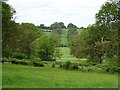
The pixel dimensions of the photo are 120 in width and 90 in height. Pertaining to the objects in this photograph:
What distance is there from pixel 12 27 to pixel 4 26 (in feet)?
7.19

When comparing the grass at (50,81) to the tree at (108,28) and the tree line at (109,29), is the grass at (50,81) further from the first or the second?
the tree at (108,28)

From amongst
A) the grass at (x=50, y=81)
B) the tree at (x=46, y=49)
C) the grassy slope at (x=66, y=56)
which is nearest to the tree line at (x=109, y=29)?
the grass at (x=50, y=81)

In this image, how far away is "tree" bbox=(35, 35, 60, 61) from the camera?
90.6m

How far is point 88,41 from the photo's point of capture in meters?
66.0

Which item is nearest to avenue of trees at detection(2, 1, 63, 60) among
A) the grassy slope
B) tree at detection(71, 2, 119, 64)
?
the grassy slope

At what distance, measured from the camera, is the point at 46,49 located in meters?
92.2

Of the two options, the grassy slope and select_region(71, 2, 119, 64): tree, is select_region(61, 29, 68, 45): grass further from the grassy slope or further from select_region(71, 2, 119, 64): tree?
select_region(71, 2, 119, 64): tree

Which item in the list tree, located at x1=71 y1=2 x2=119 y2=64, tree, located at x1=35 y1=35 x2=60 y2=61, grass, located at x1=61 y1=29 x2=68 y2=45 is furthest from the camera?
grass, located at x1=61 y1=29 x2=68 y2=45

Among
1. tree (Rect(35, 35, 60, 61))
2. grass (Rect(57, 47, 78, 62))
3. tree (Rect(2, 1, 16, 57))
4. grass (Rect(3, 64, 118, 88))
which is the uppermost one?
tree (Rect(2, 1, 16, 57))

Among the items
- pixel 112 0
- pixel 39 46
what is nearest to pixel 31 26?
pixel 39 46

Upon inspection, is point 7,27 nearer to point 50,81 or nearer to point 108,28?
point 108,28

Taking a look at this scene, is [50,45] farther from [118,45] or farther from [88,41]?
[118,45]

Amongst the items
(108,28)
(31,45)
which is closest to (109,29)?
(108,28)

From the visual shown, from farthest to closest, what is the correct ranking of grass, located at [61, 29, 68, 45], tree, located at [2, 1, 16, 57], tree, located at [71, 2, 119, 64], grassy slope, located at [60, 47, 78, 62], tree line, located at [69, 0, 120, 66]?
grass, located at [61, 29, 68, 45] < grassy slope, located at [60, 47, 78, 62] < tree, located at [2, 1, 16, 57] < tree, located at [71, 2, 119, 64] < tree line, located at [69, 0, 120, 66]
